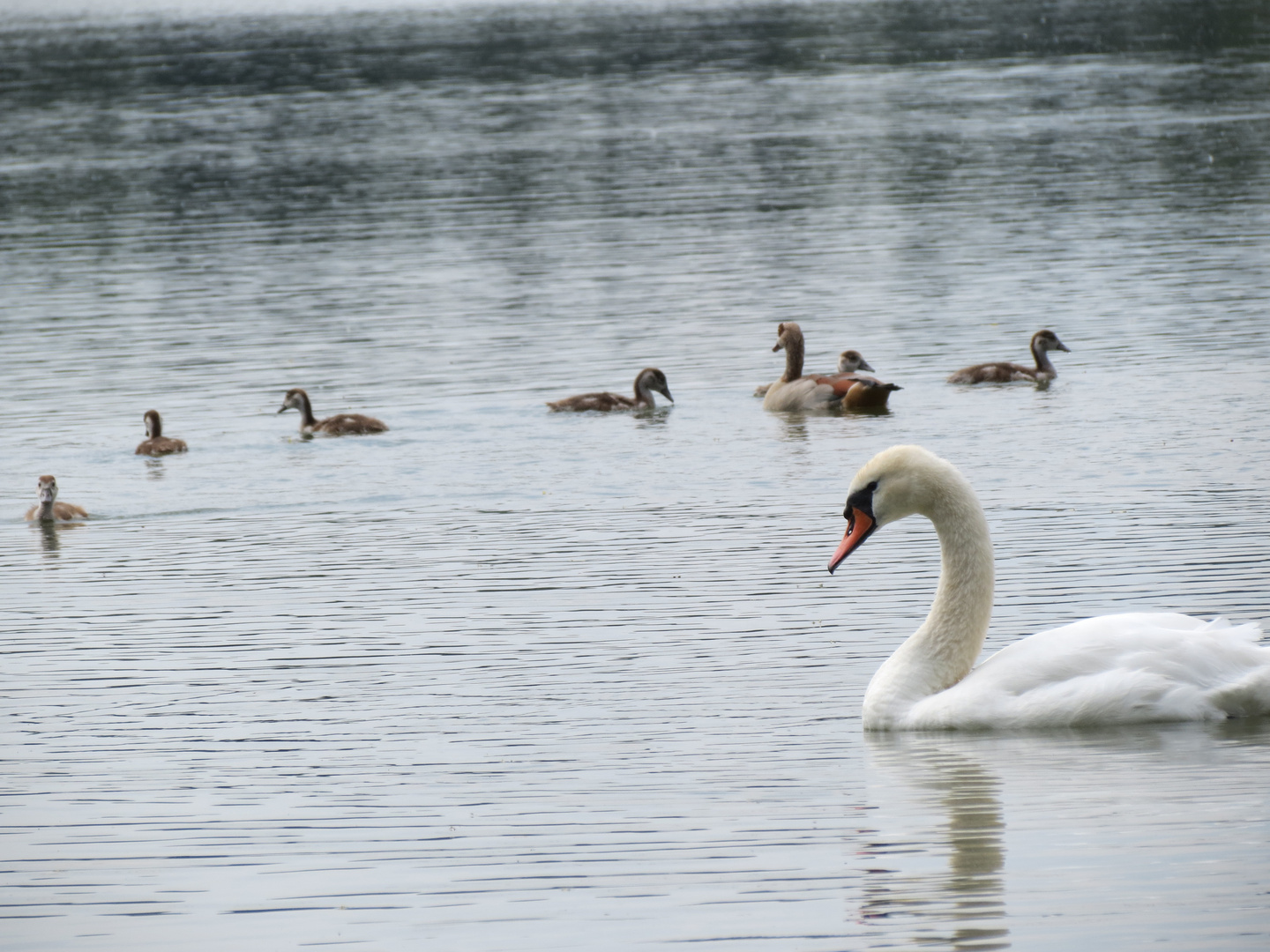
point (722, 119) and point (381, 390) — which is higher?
point (722, 119)

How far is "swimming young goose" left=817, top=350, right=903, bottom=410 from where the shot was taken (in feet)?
67.3

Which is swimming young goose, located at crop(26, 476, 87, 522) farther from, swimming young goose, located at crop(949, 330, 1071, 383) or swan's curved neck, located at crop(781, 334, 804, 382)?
swimming young goose, located at crop(949, 330, 1071, 383)

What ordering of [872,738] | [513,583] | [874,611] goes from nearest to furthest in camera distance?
[872,738] < [874,611] < [513,583]

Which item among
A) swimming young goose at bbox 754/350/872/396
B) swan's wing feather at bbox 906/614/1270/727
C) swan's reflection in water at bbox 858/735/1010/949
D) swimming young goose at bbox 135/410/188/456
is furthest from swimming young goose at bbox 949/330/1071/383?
swan's reflection in water at bbox 858/735/1010/949

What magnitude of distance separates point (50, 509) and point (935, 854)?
36.3ft

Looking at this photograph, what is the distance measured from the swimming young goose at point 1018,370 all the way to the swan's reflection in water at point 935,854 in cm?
1148

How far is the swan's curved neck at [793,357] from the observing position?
71.3ft

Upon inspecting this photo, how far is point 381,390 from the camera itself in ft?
76.3

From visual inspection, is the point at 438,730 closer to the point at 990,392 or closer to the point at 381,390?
the point at 990,392

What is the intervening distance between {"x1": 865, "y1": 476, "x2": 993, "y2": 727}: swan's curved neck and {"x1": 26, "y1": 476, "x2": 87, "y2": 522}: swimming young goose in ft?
29.8

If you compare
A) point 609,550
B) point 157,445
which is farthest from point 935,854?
point 157,445

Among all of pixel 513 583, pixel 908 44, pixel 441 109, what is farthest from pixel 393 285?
pixel 908 44

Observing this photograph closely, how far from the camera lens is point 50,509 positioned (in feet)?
57.2

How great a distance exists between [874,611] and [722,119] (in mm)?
45211
